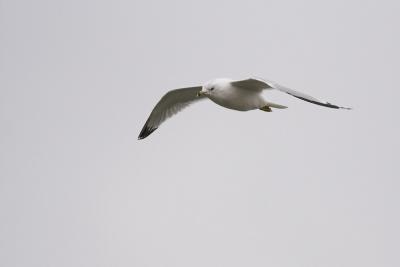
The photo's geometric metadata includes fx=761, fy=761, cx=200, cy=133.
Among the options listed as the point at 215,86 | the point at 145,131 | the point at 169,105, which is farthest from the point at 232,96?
the point at 145,131

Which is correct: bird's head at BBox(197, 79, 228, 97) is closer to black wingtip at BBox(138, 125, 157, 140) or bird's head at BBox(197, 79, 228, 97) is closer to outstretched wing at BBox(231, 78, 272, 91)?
outstretched wing at BBox(231, 78, 272, 91)

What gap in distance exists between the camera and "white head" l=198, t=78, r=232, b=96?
8.66m

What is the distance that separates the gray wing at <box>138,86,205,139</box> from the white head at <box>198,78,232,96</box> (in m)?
1.20

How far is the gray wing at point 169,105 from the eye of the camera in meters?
10.4

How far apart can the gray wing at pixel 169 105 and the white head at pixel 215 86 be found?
1203 mm

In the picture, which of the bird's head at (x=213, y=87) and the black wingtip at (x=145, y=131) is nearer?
the bird's head at (x=213, y=87)

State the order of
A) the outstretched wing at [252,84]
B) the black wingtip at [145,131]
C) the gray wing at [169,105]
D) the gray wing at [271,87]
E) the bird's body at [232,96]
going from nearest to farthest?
the gray wing at [271,87] → the outstretched wing at [252,84] → the bird's body at [232,96] → the gray wing at [169,105] → the black wingtip at [145,131]

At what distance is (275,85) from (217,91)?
0.97 metres

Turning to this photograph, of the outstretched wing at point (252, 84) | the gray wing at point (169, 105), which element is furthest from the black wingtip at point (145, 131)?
the outstretched wing at point (252, 84)

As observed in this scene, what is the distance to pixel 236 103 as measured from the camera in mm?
8680

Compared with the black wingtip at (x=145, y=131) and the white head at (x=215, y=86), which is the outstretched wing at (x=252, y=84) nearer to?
the white head at (x=215, y=86)

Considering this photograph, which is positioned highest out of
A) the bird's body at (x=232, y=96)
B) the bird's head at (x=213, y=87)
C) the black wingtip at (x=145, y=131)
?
the bird's head at (x=213, y=87)

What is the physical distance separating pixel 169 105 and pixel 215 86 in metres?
2.13

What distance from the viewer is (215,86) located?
8719mm
